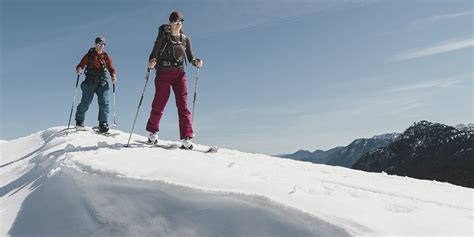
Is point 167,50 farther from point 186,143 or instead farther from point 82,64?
point 82,64

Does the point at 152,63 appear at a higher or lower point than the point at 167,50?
lower

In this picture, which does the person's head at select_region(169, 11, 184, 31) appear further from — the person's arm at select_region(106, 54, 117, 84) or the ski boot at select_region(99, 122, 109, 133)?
the ski boot at select_region(99, 122, 109, 133)

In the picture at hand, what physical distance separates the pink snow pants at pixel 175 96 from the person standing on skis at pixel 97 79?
5252 mm

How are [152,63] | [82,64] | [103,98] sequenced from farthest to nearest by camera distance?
[103,98], [82,64], [152,63]

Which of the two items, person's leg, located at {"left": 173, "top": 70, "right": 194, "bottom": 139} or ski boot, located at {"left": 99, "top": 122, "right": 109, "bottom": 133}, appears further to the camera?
ski boot, located at {"left": 99, "top": 122, "right": 109, "bottom": 133}

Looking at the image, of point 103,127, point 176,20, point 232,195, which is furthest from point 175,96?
point 232,195

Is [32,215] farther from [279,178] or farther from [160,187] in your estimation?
[279,178]

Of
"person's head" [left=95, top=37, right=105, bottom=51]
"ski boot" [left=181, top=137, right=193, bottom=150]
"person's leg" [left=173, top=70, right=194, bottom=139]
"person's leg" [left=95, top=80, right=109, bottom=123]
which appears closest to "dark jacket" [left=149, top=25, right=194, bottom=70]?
"person's leg" [left=173, top=70, right=194, bottom=139]

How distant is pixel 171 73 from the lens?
10523 mm

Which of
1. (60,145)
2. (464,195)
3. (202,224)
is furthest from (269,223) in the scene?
(60,145)

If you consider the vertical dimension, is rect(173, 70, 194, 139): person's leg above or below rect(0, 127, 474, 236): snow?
above

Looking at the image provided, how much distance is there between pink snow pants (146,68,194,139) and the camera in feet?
34.4

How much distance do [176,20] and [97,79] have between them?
6039mm

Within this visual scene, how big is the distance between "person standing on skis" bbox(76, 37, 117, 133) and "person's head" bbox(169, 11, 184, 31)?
533 cm
